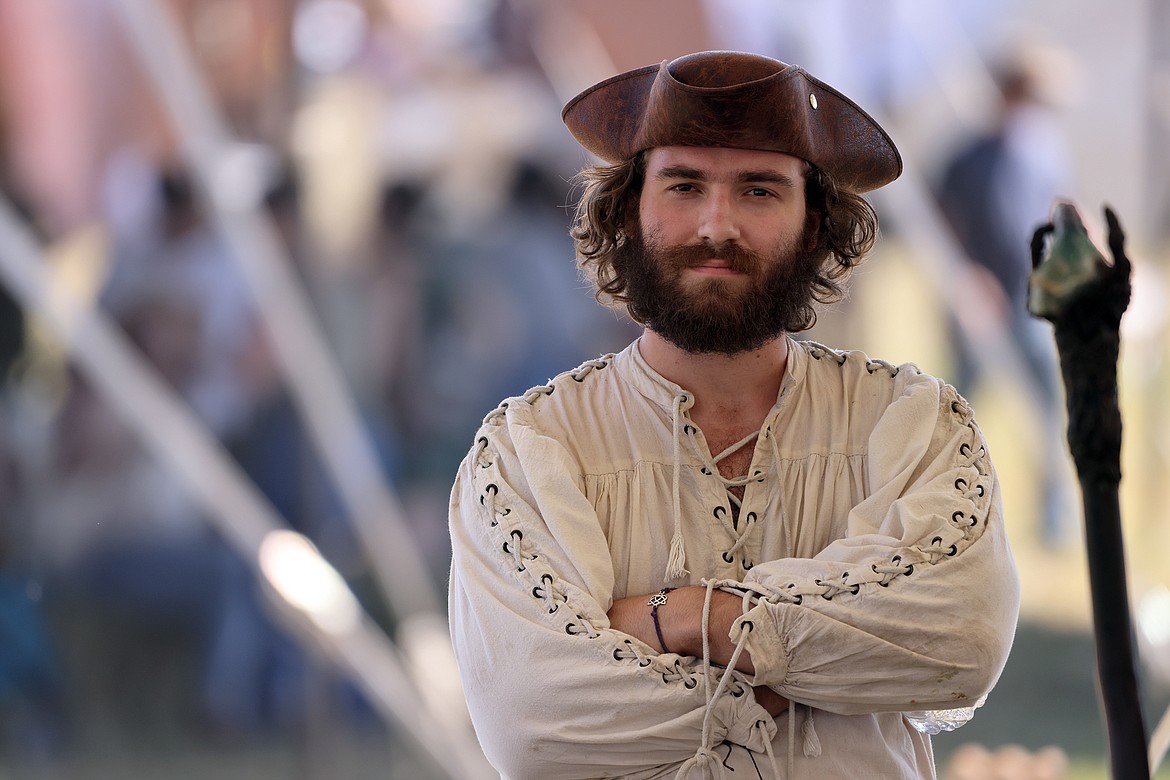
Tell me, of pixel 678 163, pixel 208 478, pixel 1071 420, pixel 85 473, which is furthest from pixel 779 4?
pixel 1071 420

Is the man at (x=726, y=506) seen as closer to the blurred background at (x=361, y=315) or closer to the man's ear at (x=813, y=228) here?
the man's ear at (x=813, y=228)

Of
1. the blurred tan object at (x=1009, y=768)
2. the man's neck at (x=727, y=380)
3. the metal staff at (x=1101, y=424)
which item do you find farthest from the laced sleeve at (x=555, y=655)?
the blurred tan object at (x=1009, y=768)

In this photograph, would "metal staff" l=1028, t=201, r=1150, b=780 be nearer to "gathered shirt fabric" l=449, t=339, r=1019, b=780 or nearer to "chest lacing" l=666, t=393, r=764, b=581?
"gathered shirt fabric" l=449, t=339, r=1019, b=780

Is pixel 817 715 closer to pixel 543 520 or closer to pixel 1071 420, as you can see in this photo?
pixel 543 520

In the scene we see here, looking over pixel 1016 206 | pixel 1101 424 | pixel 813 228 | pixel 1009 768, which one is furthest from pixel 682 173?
pixel 1016 206

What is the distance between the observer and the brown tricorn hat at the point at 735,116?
221 cm

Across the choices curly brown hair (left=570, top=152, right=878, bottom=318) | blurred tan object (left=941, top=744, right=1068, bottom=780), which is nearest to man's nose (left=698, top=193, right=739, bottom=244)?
curly brown hair (left=570, top=152, right=878, bottom=318)

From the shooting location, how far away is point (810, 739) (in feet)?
6.93

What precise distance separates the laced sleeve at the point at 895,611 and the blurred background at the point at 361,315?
157 inches

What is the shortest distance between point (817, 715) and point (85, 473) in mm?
4583

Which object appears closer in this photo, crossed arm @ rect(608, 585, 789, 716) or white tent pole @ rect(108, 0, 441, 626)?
crossed arm @ rect(608, 585, 789, 716)

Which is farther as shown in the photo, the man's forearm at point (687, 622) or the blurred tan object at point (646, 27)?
the blurred tan object at point (646, 27)

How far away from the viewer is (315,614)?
19.7ft

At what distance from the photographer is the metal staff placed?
123 centimetres
